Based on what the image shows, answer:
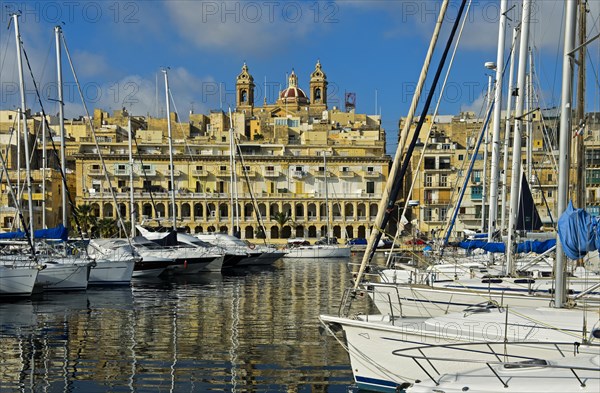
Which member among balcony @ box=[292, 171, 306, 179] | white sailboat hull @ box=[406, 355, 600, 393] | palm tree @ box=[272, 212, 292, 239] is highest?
white sailboat hull @ box=[406, 355, 600, 393]

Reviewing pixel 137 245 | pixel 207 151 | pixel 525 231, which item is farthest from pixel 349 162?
pixel 525 231

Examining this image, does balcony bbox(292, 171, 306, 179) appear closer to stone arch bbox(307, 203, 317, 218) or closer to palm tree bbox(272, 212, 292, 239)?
stone arch bbox(307, 203, 317, 218)

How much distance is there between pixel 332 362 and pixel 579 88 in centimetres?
809

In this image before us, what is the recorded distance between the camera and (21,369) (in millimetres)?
17594

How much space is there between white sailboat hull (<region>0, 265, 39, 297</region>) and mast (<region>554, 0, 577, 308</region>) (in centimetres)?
2238

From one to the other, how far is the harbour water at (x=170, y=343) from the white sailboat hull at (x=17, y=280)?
0.58m

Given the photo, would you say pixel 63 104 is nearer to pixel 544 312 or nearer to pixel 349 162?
pixel 544 312

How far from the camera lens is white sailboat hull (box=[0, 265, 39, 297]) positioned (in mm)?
31359

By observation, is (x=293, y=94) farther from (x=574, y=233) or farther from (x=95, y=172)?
(x=574, y=233)

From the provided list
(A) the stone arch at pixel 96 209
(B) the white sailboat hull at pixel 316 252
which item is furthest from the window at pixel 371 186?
(A) the stone arch at pixel 96 209

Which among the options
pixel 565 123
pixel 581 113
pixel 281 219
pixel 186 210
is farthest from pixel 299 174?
pixel 565 123

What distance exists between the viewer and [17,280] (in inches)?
1238

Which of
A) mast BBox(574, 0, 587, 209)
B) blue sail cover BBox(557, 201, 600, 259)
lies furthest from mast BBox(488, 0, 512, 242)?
blue sail cover BBox(557, 201, 600, 259)

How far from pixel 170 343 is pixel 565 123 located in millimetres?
11304
